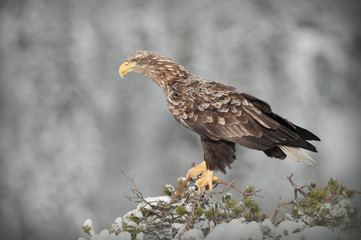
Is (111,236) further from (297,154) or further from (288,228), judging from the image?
(297,154)

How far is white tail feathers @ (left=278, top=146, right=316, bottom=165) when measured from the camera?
89.4 inches

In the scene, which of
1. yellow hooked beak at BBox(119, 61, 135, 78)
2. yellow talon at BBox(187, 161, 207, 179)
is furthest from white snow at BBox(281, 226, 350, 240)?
yellow hooked beak at BBox(119, 61, 135, 78)

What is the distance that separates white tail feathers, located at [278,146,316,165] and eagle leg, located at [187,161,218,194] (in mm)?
485

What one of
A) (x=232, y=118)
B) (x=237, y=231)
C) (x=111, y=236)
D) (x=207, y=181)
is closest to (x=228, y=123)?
A: (x=232, y=118)

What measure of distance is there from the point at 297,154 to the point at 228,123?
0.45 metres

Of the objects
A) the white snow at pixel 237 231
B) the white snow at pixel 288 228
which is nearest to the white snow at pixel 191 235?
the white snow at pixel 237 231

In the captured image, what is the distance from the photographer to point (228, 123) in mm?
2396

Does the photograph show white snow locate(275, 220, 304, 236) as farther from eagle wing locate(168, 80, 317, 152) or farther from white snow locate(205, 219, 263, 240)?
eagle wing locate(168, 80, 317, 152)

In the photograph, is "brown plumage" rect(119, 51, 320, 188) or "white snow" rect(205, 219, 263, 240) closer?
"white snow" rect(205, 219, 263, 240)

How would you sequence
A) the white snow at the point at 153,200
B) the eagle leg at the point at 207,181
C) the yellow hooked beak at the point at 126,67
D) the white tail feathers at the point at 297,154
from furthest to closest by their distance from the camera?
1. the yellow hooked beak at the point at 126,67
2. the eagle leg at the point at 207,181
3. the white tail feathers at the point at 297,154
4. the white snow at the point at 153,200

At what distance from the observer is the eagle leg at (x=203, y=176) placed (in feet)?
8.01

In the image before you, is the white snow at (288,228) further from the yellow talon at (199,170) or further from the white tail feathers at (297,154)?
the yellow talon at (199,170)

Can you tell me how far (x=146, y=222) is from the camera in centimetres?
204

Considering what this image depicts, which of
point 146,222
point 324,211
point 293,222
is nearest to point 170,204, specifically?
point 146,222
